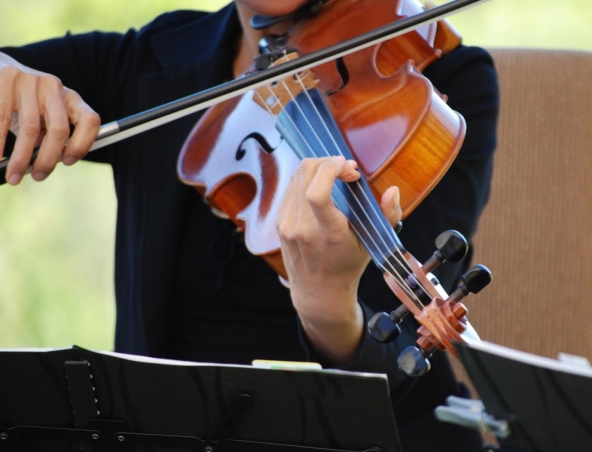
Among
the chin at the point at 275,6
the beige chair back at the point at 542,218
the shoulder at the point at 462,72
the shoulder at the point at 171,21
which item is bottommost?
the beige chair back at the point at 542,218

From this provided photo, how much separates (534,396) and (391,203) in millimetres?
241

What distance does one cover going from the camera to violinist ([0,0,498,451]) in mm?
916

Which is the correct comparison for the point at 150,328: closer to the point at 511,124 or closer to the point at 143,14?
the point at 511,124

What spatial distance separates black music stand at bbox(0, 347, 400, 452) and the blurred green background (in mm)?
1446

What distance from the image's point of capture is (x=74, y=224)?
2.40 m

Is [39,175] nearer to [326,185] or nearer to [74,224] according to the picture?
[326,185]

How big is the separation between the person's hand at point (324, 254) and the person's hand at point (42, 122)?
208mm

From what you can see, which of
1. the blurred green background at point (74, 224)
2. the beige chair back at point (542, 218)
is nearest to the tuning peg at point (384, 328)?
the beige chair back at point (542, 218)

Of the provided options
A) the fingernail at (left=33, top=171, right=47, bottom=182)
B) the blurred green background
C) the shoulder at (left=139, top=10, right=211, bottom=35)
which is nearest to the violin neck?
the fingernail at (left=33, top=171, right=47, bottom=182)

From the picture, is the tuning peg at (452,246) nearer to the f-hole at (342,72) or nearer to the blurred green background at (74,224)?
the f-hole at (342,72)

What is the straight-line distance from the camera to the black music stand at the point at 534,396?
0.61 m

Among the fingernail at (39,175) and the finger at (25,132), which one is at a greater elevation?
the finger at (25,132)

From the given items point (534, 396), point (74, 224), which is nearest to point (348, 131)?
point (534, 396)

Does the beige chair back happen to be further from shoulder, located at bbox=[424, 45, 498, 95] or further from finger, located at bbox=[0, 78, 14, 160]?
finger, located at bbox=[0, 78, 14, 160]
